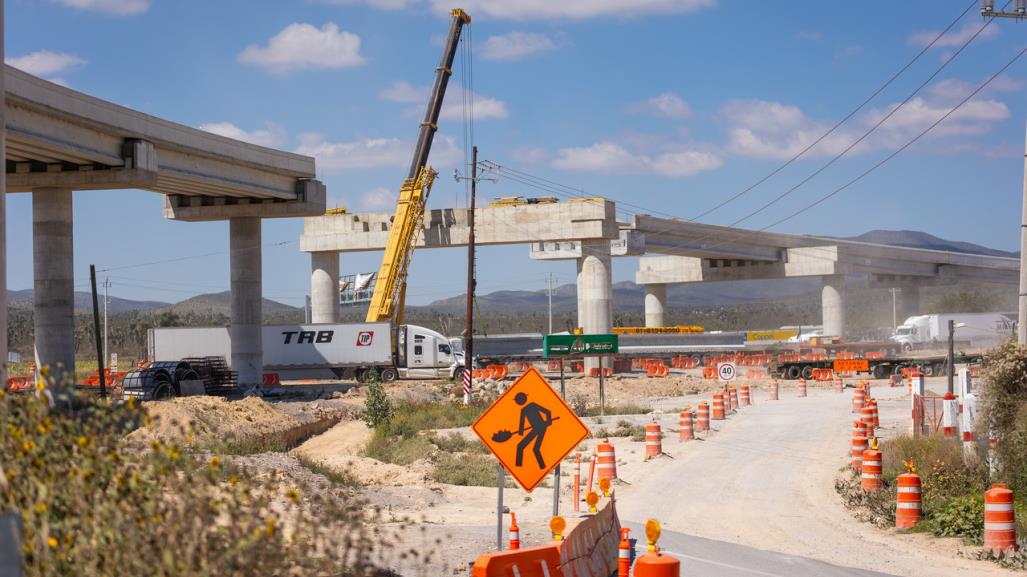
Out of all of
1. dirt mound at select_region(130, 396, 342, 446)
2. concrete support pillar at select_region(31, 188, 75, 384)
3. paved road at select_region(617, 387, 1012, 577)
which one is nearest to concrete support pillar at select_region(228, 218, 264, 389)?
concrete support pillar at select_region(31, 188, 75, 384)

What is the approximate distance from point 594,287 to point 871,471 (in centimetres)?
4394

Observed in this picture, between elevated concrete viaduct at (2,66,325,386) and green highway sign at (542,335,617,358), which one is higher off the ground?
elevated concrete viaduct at (2,66,325,386)

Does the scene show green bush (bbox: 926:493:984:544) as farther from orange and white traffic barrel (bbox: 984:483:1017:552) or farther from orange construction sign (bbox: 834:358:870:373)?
orange construction sign (bbox: 834:358:870:373)

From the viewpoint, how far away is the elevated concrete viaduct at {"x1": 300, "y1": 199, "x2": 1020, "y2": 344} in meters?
61.2

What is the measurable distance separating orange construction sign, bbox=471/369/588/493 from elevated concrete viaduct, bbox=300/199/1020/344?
160 ft

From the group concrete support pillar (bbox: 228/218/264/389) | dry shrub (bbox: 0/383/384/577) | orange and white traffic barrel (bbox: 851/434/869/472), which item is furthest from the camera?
concrete support pillar (bbox: 228/218/264/389)

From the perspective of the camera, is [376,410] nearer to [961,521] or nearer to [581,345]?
[581,345]

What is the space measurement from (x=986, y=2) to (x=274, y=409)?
23.4 meters

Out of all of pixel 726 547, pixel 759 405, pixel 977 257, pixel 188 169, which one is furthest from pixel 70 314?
pixel 977 257

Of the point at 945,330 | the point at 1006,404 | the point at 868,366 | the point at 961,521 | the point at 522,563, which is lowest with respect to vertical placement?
the point at 868,366

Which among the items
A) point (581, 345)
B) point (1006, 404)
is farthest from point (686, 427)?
point (1006, 404)

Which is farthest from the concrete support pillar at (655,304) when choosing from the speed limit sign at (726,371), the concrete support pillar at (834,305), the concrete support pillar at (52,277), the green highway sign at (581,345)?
the concrete support pillar at (52,277)

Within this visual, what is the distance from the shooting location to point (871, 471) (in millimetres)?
19281

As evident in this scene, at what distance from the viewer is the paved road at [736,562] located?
12994 mm
